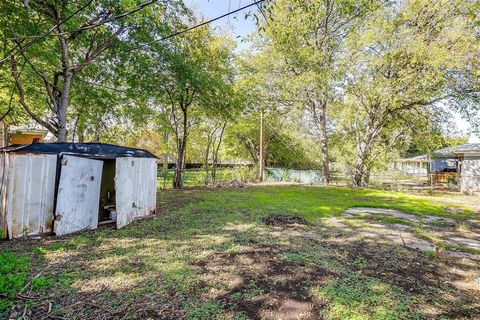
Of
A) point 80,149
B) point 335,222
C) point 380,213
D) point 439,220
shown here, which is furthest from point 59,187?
point 439,220

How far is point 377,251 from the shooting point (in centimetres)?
396

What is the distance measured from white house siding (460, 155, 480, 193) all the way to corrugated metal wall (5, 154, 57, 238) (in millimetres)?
16862

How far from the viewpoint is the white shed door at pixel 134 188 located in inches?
202

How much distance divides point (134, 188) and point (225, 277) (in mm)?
3407

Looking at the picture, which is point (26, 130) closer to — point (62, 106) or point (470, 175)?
point (62, 106)

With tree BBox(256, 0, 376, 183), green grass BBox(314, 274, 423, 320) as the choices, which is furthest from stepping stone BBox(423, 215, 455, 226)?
tree BBox(256, 0, 376, 183)

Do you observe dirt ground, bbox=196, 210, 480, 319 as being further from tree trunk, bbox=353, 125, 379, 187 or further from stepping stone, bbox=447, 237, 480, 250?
tree trunk, bbox=353, 125, 379, 187

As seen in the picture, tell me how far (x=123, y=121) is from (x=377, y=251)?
39.0 feet

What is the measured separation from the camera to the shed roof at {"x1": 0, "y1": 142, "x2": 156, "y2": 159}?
4.34m

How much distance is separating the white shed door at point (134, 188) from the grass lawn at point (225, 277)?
20.6 inches

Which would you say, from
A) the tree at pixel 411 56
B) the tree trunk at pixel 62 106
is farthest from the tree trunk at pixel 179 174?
the tree at pixel 411 56

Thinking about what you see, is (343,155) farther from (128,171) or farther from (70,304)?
(70,304)

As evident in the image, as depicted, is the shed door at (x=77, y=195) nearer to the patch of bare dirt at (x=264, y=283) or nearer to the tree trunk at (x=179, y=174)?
the patch of bare dirt at (x=264, y=283)

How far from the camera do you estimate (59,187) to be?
4.47 meters
